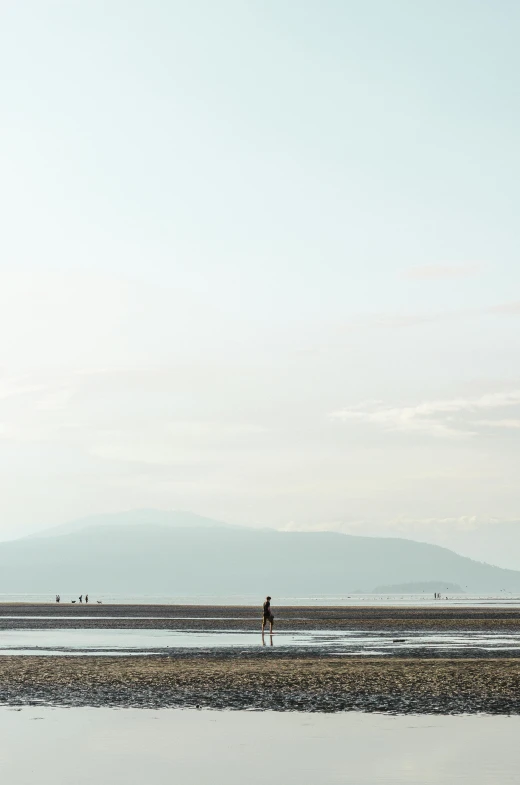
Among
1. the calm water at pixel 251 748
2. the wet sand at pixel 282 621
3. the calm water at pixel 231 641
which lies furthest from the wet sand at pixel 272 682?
the wet sand at pixel 282 621

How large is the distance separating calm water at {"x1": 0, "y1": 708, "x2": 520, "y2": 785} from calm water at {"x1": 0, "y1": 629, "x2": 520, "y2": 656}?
22029 mm

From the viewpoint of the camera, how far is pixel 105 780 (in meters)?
17.8

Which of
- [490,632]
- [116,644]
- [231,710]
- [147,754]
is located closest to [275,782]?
[147,754]

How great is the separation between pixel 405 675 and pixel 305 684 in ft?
13.0

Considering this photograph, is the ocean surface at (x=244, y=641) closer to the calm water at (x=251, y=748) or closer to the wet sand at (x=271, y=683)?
the wet sand at (x=271, y=683)

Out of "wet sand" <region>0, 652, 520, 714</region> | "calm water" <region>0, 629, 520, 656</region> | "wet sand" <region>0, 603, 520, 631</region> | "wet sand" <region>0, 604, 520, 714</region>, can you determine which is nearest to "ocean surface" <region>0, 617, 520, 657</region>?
"calm water" <region>0, 629, 520, 656</region>

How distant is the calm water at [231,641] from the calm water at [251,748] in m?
22.0

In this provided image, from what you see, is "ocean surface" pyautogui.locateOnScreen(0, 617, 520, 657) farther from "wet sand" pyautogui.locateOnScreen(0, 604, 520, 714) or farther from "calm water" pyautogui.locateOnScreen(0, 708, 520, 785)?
"calm water" pyautogui.locateOnScreen(0, 708, 520, 785)

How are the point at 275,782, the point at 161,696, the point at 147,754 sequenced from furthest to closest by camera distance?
the point at 161,696 → the point at 147,754 → the point at 275,782

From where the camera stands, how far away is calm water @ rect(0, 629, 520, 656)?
49938 mm

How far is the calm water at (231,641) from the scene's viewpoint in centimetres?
4994

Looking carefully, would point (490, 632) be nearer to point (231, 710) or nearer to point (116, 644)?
point (116, 644)

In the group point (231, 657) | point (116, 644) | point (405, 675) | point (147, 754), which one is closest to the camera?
point (147, 754)

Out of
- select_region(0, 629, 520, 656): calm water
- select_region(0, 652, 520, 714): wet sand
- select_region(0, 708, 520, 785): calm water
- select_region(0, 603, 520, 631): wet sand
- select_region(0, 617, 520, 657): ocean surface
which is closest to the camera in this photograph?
select_region(0, 708, 520, 785): calm water
